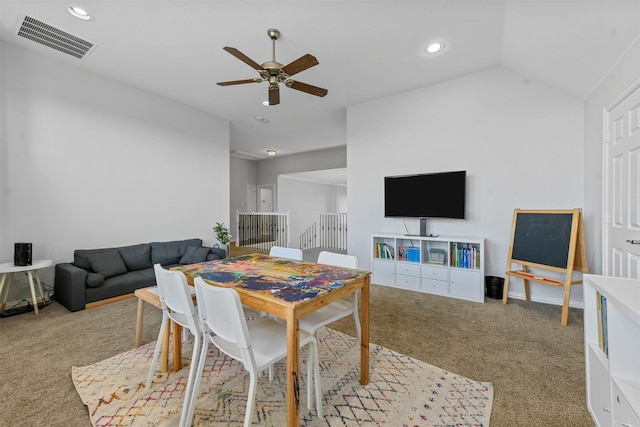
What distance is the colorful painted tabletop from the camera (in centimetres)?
157

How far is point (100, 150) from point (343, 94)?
368cm

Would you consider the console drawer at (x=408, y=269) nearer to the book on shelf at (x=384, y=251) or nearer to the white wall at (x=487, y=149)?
the book on shelf at (x=384, y=251)

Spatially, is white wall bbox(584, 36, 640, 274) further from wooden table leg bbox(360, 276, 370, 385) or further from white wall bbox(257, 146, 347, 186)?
white wall bbox(257, 146, 347, 186)

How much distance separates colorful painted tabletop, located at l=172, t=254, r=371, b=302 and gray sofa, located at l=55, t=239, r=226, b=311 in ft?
6.56

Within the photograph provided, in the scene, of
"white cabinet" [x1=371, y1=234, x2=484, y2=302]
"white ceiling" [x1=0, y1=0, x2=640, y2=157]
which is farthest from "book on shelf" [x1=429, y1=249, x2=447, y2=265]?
"white ceiling" [x1=0, y1=0, x2=640, y2=157]

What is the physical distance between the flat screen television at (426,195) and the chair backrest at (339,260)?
2171mm

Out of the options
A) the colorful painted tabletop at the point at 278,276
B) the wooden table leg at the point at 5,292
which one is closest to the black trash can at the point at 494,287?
the colorful painted tabletop at the point at 278,276

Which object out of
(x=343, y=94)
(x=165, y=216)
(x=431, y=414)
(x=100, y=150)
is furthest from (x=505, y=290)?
(x=100, y=150)

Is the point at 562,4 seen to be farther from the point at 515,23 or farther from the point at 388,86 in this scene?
the point at 388,86

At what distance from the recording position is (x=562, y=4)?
6.99ft

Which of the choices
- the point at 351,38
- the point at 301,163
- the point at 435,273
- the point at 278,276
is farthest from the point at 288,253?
the point at 301,163

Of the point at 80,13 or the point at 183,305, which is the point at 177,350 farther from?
the point at 80,13

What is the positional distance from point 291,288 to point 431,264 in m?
2.84

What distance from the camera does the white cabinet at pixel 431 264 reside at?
11.5 ft
